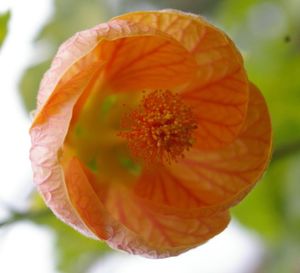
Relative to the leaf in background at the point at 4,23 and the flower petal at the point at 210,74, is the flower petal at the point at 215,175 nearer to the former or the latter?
the flower petal at the point at 210,74

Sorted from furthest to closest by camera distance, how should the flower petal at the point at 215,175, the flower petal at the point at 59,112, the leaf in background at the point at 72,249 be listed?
1. the leaf in background at the point at 72,249
2. the flower petal at the point at 215,175
3. the flower petal at the point at 59,112

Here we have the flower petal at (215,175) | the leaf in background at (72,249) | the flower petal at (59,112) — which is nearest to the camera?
the flower petal at (59,112)

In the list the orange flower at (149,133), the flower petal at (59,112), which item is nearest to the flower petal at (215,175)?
the orange flower at (149,133)

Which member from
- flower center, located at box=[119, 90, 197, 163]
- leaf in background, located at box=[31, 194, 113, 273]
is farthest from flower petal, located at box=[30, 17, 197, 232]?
leaf in background, located at box=[31, 194, 113, 273]

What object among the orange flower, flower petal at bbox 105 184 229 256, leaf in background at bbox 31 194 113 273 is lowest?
leaf in background at bbox 31 194 113 273

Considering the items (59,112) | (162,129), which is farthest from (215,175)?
(59,112)

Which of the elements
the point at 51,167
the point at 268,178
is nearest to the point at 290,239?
the point at 268,178

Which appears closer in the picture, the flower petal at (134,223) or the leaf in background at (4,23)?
the flower petal at (134,223)

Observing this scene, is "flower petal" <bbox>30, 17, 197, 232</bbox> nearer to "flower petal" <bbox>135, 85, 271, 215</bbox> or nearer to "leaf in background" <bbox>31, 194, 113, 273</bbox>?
"flower petal" <bbox>135, 85, 271, 215</bbox>
